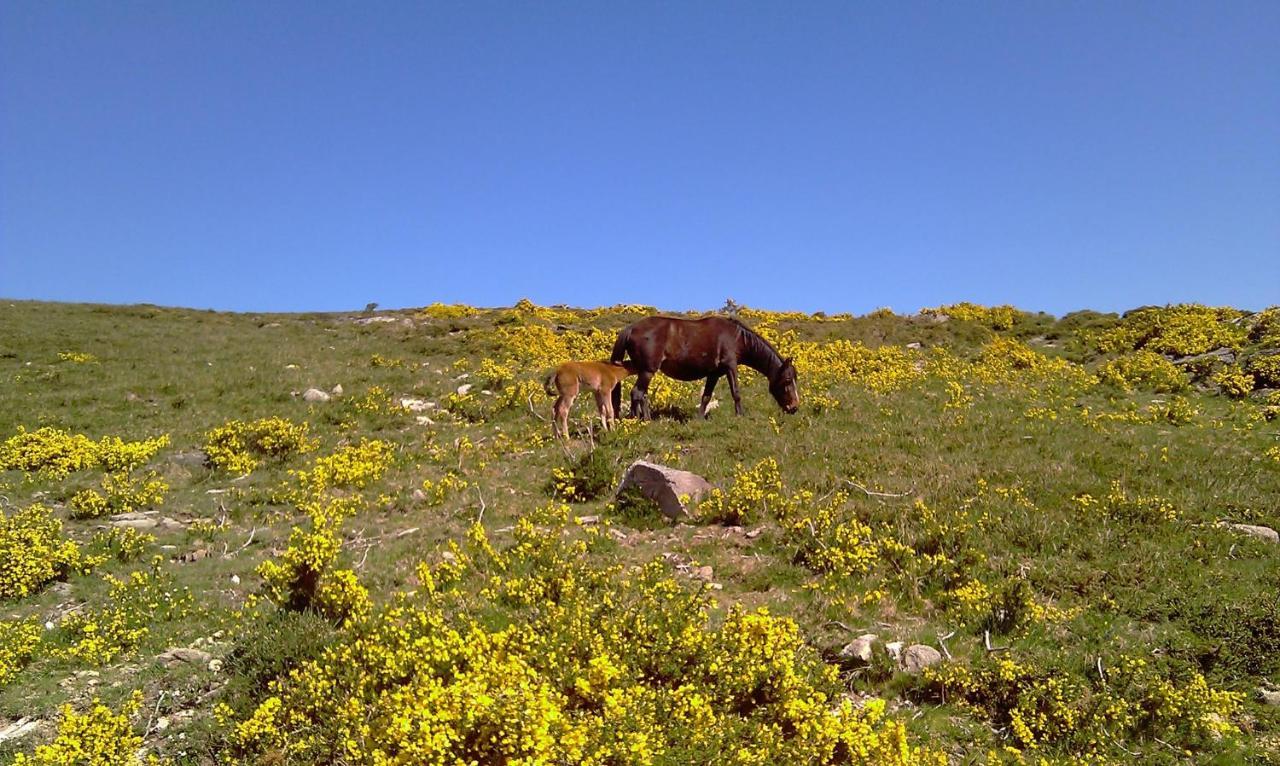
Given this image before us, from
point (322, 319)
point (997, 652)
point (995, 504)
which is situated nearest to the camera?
point (997, 652)

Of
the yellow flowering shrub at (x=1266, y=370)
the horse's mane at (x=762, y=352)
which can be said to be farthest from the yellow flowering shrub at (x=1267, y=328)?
the horse's mane at (x=762, y=352)

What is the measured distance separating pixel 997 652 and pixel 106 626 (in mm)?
8703

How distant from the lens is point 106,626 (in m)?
6.89

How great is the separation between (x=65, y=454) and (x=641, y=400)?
10946 millimetres

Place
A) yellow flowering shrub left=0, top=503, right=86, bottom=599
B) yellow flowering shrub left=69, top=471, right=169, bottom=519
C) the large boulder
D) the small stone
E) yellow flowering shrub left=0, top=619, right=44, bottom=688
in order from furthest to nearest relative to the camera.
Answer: the small stone, yellow flowering shrub left=69, top=471, right=169, bottom=519, the large boulder, yellow flowering shrub left=0, top=503, right=86, bottom=599, yellow flowering shrub left=0, top=619, right=44, bottom=688

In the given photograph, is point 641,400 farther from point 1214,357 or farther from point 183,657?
point 1214,357

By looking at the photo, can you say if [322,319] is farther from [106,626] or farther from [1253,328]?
[1253,328]

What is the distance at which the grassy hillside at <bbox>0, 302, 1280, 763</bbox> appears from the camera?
5191mm

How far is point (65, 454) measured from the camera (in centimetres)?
1279

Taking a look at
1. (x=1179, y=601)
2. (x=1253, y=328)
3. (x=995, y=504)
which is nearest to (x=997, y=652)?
(x=1179, y=601)

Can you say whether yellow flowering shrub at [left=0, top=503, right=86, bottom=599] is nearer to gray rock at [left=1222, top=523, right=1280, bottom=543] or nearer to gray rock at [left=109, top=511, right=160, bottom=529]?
gray rock at [left=109, top=511, right=160, bottom=529]

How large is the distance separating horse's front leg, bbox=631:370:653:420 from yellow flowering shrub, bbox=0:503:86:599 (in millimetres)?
9517

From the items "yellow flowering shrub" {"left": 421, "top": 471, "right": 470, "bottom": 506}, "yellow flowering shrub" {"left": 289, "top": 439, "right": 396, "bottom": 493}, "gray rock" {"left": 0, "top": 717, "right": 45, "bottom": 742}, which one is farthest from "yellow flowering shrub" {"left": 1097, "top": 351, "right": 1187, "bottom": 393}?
"gray rock" {"left": 0, "top": 717, "right": 45, "bottom": 742}

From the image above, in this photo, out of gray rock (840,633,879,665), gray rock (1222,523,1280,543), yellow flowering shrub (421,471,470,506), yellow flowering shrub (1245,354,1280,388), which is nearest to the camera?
gray rock (840,633,879,665)
